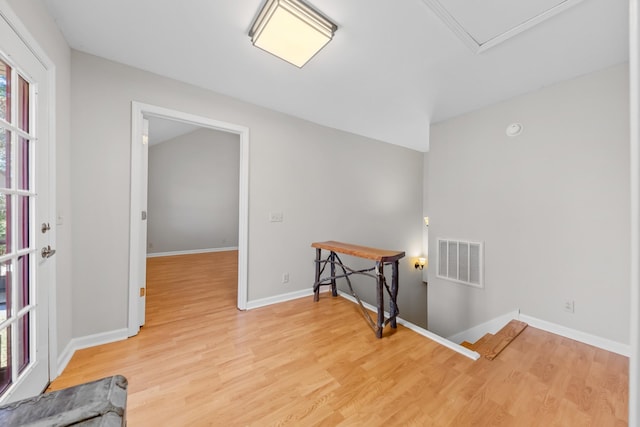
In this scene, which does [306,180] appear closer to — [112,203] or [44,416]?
[112,203]

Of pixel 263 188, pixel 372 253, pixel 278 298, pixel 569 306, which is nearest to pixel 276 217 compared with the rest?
pixel 263 188

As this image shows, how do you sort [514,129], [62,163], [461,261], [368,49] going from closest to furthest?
[62,163] → [368,49] → [514,129] → [461,261]

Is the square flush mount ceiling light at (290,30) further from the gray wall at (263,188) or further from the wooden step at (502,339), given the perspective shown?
the wooden step at (502,339)

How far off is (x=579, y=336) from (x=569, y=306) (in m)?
0.26

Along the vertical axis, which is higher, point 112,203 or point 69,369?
point 112,203

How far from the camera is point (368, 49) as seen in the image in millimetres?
1917

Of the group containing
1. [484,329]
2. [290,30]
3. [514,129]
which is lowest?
[484,329]

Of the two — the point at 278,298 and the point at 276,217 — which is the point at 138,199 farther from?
the point at 278,298

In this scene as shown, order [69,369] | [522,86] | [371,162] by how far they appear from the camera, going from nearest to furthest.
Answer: [69,369], [522,86], [371,162]

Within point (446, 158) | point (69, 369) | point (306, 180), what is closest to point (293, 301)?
point (306, 180)

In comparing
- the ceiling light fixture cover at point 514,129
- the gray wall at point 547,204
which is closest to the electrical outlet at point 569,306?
the gray wall at point 547,204

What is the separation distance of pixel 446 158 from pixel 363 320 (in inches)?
92.5

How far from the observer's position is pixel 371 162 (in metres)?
4.16

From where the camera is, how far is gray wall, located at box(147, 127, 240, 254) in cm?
554
